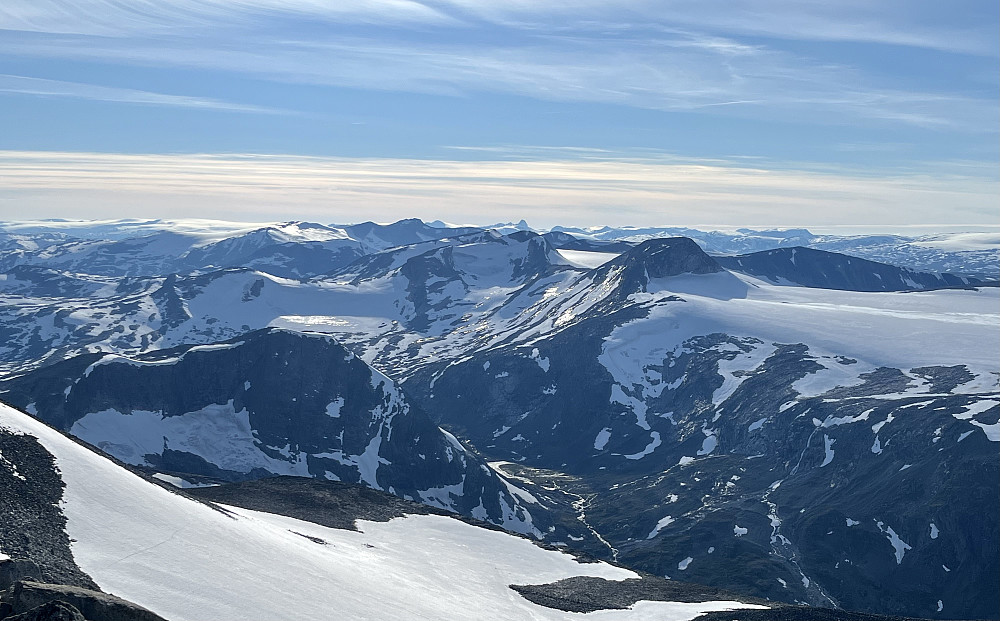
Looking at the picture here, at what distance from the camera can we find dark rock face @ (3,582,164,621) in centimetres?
4816

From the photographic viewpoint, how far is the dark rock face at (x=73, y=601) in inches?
1896

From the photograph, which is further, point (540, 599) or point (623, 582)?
point (623, 582)

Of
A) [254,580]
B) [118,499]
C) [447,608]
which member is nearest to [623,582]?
[447,608]

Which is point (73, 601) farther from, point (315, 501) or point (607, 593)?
point (315, 501)

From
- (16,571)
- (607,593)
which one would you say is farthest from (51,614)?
(607,593)

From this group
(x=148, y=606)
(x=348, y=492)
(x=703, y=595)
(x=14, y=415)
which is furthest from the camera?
(x=348, y=492)

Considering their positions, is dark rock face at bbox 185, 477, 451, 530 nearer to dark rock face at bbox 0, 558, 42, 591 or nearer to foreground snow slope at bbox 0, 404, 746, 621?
foreground snow slope at bbox 0, 404, 746, 621

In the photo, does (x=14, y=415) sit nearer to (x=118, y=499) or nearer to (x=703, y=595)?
(x=118, y=499)

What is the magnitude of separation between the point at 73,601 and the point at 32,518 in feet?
61.6

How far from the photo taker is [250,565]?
71.8 metres

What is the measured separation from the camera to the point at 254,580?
6850 cm

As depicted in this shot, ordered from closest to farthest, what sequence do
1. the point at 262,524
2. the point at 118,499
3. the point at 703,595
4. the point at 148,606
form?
the point at 148,606 → the point at 118,499 → the point at 262,524 → the point at 703,595

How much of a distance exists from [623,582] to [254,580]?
5971cm

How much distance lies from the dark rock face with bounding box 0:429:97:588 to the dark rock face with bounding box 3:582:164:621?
726 cm
